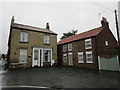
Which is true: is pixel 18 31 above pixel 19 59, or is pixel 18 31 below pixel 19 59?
above

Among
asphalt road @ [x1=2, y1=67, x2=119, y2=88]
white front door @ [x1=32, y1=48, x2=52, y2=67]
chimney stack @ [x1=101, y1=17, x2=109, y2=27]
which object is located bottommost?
asphalt road @ [x1=2, y1=67, x2=119, y2=88]

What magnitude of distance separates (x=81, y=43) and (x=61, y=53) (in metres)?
7.19

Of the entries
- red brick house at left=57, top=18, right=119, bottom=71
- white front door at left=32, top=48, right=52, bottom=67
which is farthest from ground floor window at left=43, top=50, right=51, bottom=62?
red brick house at left=57, top=18, right=119, bottom=71

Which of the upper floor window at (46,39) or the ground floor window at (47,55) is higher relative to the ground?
the upper floor window at (46,39)

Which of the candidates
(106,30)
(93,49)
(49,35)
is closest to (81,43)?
(93,49)

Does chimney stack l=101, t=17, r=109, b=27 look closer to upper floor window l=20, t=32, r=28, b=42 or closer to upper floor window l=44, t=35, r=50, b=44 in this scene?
upper floor window l=44, t=35, r=50, b=44

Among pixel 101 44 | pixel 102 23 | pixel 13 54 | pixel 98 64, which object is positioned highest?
pixel 102 23

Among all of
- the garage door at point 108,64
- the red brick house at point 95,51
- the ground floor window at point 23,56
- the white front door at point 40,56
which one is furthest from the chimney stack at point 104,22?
the ground floor window at point 23,56

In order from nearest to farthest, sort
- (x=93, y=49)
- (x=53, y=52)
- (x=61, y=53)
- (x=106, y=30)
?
(x=93, y=49) < (x=106, y=30) < (x=53, y=52) < (x=61, y=53)

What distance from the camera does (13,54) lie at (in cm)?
1745

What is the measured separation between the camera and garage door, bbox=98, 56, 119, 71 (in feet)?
55.8

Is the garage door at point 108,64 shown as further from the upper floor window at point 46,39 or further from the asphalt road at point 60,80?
the upper floor window at point 46,39

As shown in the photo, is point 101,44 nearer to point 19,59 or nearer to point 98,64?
point 98,64

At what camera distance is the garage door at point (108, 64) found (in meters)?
17.0
